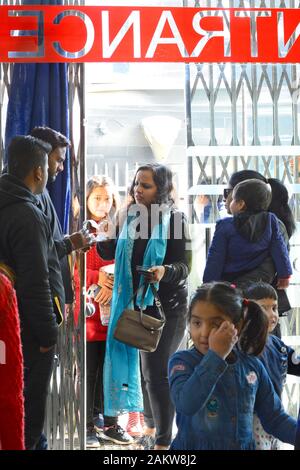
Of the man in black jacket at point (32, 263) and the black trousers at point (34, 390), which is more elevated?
the man in black jacket at point (32, 263)

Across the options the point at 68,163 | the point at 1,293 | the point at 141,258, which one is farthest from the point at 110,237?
the point at 1,293

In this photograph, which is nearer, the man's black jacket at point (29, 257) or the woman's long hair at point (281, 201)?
the man's black jacket at point (29, 257)

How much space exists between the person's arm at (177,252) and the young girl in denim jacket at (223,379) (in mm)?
126

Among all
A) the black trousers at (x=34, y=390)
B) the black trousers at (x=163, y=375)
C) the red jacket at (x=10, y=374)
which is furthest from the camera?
the black trousers at (x=163, y=375)

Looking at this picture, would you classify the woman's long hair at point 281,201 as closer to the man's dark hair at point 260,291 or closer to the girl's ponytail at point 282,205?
the girl's ponytail at point 282,205

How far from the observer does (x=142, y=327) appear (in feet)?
12.3

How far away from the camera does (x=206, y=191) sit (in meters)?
3.74

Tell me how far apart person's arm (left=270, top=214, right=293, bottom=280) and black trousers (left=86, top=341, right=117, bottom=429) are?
36.1 inches

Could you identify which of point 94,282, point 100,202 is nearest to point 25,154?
point 100,202

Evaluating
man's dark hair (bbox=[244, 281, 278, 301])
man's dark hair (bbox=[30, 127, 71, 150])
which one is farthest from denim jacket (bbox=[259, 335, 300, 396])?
man's dark hair (bbox=[30, 127, 71, 150])

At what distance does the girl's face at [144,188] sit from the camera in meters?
3.73

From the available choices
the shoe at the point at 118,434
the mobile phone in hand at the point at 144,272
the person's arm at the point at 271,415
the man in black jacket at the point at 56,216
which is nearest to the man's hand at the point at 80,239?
the man in black jacket at the point at 56,216

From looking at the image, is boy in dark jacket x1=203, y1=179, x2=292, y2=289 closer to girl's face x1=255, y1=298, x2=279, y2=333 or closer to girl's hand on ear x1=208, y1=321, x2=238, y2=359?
girl's face x1=255, y1=298, x2=279, y2=333

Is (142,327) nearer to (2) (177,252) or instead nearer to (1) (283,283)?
(2) (177,252)
